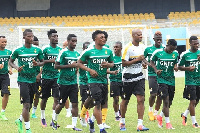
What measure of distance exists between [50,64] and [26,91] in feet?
7.36

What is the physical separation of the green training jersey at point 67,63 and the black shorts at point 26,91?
923 mm

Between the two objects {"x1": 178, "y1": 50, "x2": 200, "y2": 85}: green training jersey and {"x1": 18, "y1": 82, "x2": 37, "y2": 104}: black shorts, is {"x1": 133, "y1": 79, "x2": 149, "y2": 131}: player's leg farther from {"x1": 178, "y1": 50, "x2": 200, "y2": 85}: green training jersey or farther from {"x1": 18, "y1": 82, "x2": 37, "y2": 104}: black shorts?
{"x1": 18, "y1": 82, "x2": 37, "y2": 104}: black shorts

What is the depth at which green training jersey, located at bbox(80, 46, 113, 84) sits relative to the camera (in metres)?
11.5

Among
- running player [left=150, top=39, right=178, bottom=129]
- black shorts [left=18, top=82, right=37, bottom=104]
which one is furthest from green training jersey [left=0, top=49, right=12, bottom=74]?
running player [left=150, top=39, right=178, bottom=129]

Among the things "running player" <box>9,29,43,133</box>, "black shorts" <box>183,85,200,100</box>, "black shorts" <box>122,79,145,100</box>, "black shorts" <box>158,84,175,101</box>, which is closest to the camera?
"running player" <box>9,29,43,133</box>

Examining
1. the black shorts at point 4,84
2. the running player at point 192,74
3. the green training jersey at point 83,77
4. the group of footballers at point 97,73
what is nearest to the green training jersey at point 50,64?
the group of footballers at point 97,73

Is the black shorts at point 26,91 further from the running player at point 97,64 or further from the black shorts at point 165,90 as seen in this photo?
the black shorts at point 165,90

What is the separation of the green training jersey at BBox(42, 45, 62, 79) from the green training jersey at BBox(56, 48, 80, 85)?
114 centimetres

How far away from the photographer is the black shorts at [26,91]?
1166 cm

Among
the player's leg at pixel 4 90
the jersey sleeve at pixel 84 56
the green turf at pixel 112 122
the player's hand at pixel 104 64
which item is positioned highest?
the jersey sleeve at pixel 84 56

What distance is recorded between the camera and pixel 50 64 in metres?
13.9

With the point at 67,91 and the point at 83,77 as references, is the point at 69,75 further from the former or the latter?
the point at 83,77

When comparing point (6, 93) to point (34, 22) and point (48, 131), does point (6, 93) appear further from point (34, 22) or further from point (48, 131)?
point (34, 22)

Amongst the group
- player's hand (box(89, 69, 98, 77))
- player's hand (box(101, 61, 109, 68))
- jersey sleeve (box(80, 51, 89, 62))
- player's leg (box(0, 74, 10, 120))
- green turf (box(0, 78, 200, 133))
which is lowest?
green turf (box(0, 78, 200, 133))
